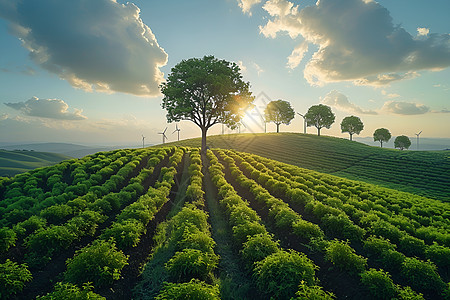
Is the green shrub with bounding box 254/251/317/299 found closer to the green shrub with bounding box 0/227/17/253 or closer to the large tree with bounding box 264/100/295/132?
the green shrub with bounding box 0/227/17/253

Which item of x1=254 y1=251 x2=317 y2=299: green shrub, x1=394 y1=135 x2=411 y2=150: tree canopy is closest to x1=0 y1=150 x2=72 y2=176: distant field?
x1=254 y1=251 x2=317 y2=299: green shrub

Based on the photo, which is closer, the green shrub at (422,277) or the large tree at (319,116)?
the green shrub at (422,277)

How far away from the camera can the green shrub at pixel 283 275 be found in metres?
8.04

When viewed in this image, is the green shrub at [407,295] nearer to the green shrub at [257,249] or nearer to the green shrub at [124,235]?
the green shrub at [257,249]

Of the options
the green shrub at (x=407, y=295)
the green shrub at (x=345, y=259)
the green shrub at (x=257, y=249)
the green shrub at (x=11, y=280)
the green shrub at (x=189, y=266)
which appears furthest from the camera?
the green shrub at (x=257, y=249)

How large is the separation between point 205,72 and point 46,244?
35711 mm

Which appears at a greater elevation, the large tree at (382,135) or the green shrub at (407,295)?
the large tree at (382,135)

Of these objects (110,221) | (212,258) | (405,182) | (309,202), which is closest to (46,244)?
(110,221)

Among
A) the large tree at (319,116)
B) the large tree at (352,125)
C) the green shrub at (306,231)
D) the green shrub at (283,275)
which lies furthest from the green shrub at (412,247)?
the large tree at (352,125)

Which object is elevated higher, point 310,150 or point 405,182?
point 310,150

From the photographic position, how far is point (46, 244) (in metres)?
11.0

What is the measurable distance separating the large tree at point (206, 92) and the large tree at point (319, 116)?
72894 millimetres

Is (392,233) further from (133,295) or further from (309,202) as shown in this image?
(133,295)

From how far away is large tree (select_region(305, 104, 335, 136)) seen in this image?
10638 cm
